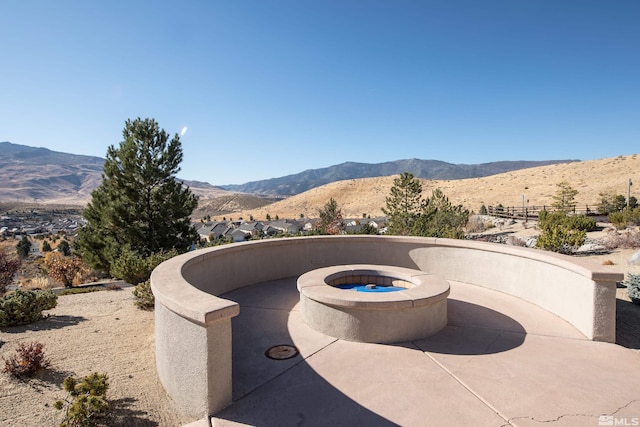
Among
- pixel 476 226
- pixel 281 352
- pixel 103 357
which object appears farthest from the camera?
pixel 476 226

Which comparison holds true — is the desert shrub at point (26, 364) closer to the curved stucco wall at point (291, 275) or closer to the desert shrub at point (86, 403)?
the desert shrub at point (86, 403)

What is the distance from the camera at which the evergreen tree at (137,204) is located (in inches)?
620

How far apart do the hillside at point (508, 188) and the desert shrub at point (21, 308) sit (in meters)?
59.0

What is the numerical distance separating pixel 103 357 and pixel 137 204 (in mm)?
12035

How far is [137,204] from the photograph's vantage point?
1609cm

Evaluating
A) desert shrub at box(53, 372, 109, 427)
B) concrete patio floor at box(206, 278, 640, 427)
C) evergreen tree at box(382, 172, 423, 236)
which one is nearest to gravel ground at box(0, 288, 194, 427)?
desert shrub at box(53, 372, 109, 427)

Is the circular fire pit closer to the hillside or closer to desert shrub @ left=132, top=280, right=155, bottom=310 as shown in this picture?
desert shrub @ left=132, top=280, right=155, bottom=310

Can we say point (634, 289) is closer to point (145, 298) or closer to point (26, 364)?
point (145, 298)

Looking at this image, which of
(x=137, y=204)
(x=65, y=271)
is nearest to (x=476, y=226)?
(x=137, y=204)

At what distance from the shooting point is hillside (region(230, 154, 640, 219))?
58406 millimetres

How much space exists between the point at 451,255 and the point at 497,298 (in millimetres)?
1621

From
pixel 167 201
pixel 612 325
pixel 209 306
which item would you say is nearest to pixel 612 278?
pixel 612 325

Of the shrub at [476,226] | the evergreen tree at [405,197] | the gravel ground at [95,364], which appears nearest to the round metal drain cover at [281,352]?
the gravel ground at [95,364]

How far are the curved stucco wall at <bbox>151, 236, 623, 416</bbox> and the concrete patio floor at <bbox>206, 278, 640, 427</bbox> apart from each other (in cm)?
44
